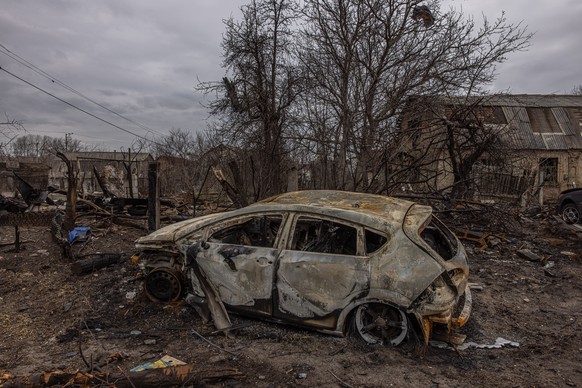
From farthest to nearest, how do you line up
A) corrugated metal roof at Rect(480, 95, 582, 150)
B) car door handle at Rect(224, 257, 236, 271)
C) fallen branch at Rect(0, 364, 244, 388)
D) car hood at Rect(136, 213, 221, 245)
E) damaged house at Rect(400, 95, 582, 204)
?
corrugated metal roof at Rect(480, 95, 582, 150), damaged house at Rect(400, 95, 582, 204), car hood at Rect(136, 213, 221, 245), car door handle at Rect(224, 257, 236, 271), fallen branch at Rect(0, 364, 244, 388)

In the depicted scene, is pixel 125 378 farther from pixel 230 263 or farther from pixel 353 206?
pixel 353 206

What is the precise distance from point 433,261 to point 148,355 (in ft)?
9.78

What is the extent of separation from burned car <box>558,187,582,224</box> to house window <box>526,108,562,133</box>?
48.5 feet

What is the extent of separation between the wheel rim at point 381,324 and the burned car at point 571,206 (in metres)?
11.8

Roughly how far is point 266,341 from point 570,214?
13102 mm

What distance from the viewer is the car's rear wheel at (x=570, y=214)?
515 inches

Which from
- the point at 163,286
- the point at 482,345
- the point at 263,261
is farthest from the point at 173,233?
the point at 482,345

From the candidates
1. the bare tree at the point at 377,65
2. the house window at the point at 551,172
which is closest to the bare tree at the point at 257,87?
the bare tree at the point at 377,65

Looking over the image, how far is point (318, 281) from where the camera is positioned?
13.8 feet

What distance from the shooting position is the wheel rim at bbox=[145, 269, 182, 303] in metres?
5.11

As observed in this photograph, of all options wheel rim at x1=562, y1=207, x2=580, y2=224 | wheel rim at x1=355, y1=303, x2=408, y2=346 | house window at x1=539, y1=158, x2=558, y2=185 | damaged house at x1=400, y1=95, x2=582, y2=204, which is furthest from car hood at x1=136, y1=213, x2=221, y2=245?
house window at x1=539, y1=158, x2=558, y2=185

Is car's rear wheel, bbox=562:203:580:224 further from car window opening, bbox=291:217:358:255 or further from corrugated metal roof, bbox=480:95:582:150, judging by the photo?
corrugated metal roof, bbox=480:95:582:150

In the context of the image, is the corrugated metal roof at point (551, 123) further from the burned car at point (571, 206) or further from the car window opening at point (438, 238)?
the car window opening at point (438, 238)

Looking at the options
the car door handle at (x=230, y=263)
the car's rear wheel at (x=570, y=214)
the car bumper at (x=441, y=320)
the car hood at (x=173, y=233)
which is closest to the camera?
the car bumper at (x=441, y=320)
